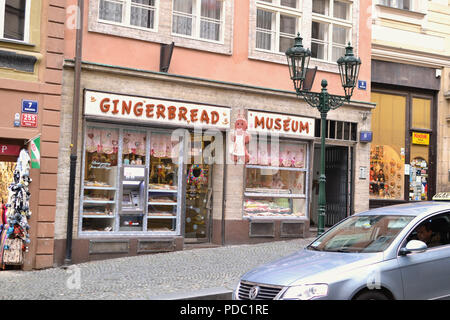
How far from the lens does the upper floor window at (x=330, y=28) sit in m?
15.2

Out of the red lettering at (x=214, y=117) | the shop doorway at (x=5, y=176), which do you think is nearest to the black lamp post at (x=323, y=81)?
the red lettering at (x=214, y=117)

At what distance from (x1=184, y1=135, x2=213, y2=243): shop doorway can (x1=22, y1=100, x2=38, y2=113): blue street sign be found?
3913 millimetres

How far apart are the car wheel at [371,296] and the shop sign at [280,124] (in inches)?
316

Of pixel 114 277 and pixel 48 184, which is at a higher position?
pixel 48 184

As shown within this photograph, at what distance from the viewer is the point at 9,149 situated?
10969mm

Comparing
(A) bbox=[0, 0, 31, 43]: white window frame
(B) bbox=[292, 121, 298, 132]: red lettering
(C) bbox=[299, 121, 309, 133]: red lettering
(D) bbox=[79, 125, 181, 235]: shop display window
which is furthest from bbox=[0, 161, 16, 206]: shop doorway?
(C) bbox=[299, 121, 309, 133]: red lettering

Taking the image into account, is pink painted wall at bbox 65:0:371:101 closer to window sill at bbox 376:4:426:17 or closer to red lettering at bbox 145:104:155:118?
window sill at bbox 376:4:426:17

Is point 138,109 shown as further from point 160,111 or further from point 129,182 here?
point 129,182

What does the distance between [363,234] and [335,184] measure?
30.3ft

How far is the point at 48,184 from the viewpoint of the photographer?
11180 mm

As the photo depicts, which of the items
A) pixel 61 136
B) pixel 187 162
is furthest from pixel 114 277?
pixel 187 162
